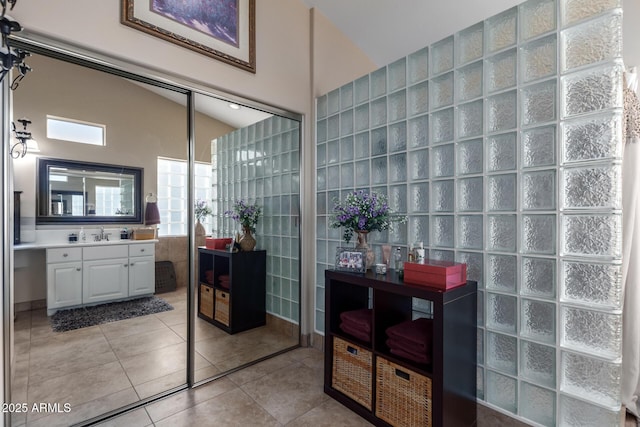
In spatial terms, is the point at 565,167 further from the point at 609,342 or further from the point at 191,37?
the point at 191,37

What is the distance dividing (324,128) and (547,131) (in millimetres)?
1769

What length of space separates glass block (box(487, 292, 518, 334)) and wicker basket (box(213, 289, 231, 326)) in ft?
6.36

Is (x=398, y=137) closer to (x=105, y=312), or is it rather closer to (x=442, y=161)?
(x=442, y=161)

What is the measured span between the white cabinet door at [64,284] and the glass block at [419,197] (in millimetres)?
2235

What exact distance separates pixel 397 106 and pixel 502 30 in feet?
2.45

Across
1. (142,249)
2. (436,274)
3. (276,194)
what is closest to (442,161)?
(436,274)

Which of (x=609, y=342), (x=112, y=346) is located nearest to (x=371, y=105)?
(x=609, y=342)

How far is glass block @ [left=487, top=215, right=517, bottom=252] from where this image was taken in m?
1.66

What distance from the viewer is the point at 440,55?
77.9 inches

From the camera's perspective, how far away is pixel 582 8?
4.79 ft

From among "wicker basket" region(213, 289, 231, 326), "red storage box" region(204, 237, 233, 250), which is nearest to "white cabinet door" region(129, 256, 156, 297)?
"red storage box" region(204, 237, 233, 250)

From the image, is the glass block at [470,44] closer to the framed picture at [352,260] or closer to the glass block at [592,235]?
the glass block at [592,235]

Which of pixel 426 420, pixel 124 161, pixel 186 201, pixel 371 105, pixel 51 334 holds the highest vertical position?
pixel 371 105

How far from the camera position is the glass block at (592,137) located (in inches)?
53.3
